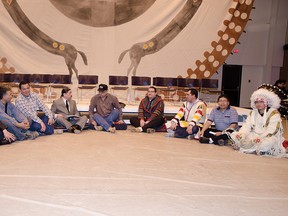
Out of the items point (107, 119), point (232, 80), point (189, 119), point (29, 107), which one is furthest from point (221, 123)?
point (232, 80)

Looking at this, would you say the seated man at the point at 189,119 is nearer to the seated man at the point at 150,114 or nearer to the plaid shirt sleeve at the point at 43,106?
the seated man at the point at 150,114

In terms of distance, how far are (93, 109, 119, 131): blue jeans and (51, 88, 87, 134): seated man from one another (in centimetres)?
23

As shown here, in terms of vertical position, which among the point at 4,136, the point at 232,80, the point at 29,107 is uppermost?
the point at 232,80

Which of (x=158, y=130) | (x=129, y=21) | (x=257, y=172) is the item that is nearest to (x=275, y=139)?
(x=257, y=172)

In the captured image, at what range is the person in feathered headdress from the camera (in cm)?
429

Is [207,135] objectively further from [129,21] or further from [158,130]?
[129,21]

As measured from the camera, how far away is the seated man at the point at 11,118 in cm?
452

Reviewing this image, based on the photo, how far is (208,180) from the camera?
317cm

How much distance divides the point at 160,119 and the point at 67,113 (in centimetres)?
163

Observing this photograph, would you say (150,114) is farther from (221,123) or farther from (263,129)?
(263,129)

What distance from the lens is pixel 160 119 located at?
19.1ft

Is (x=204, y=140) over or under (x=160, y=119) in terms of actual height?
under

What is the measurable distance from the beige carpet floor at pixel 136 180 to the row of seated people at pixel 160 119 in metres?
0.24

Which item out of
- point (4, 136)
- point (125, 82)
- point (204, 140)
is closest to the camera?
point (4, 136)
